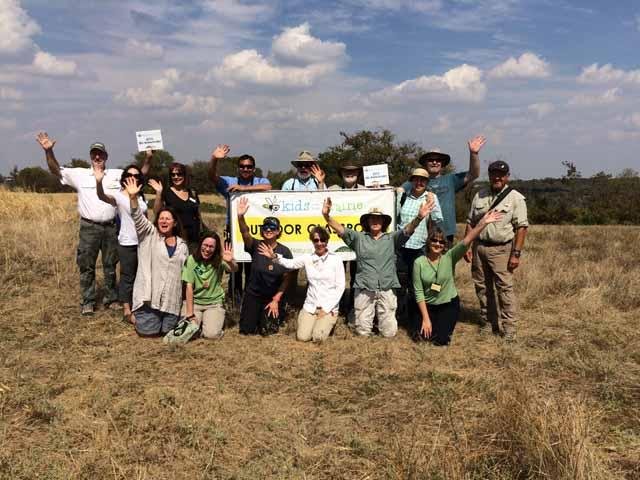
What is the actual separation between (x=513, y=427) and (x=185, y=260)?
15.4 ft

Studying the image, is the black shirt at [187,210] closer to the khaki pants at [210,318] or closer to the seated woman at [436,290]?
the khaki pants at [210,318]

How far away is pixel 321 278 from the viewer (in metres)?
7.20

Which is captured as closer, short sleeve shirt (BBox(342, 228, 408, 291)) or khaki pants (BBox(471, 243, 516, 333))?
khaki pants (BBox(471, 243, 516, 333))

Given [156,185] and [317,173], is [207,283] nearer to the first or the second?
[156,185]

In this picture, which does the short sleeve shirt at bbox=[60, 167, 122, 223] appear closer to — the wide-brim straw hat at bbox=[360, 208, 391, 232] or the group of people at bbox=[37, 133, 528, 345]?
the group of people at bbox=[37, 133, 528, 345]

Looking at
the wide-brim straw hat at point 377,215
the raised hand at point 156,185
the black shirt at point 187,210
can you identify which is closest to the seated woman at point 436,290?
the wide-brim straw hat at point 377,215

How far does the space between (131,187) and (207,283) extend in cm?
158

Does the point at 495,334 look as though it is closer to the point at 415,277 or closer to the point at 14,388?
the point at 415,277

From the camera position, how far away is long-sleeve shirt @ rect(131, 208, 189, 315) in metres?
6.82

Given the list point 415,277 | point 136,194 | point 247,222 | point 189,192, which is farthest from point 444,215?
point 136,194

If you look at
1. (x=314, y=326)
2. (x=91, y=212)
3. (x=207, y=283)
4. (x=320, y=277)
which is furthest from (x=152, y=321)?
(x=320, y=277)

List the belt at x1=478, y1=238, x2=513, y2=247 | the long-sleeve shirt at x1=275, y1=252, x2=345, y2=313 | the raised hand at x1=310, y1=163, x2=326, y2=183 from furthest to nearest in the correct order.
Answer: the raised hand at x1=310, y1=163, x2=326, y2=183
the long-sleeve shirt at x1=275, y1=252, x2=345, y2=313
the belt at x1=478, y1=238, x2=513, y2=247

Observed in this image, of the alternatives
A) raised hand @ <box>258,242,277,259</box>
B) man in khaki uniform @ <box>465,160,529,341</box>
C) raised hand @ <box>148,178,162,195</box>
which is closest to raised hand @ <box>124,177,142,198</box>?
raised hand @ <box>148,178,162,195</box>

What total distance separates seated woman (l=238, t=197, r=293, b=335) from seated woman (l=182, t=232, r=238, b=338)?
1.09ft
